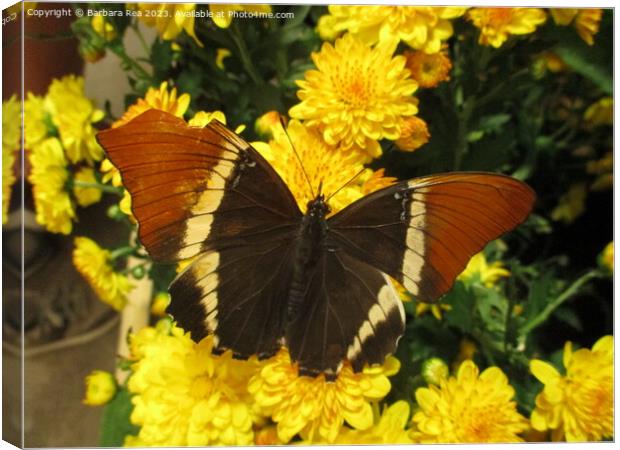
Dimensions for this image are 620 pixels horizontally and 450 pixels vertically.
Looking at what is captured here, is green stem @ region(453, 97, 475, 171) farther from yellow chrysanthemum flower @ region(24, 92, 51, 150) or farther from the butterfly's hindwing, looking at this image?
yellow chrysanthemum flower @ region(24, 92, 51, 150)

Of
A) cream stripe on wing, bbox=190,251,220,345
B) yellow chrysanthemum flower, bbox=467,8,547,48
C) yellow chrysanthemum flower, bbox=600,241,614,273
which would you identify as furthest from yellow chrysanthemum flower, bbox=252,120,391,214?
yellow chrysanthemum flower, bbox=600,241,614,273

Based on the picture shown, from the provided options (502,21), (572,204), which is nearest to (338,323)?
(502,21)

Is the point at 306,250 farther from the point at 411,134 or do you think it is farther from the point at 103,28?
the point at 103,28

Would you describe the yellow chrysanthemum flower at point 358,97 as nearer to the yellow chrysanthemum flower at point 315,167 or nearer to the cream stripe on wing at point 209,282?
the yellow chrysanthemum flower at point 315,167

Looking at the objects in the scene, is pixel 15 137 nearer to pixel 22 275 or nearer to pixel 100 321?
pixel 22 275

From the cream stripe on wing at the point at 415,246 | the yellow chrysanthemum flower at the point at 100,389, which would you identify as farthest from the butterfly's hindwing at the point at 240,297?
the yellow chrysanthemum flower at the point at 100,389

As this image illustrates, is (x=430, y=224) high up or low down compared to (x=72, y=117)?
down
